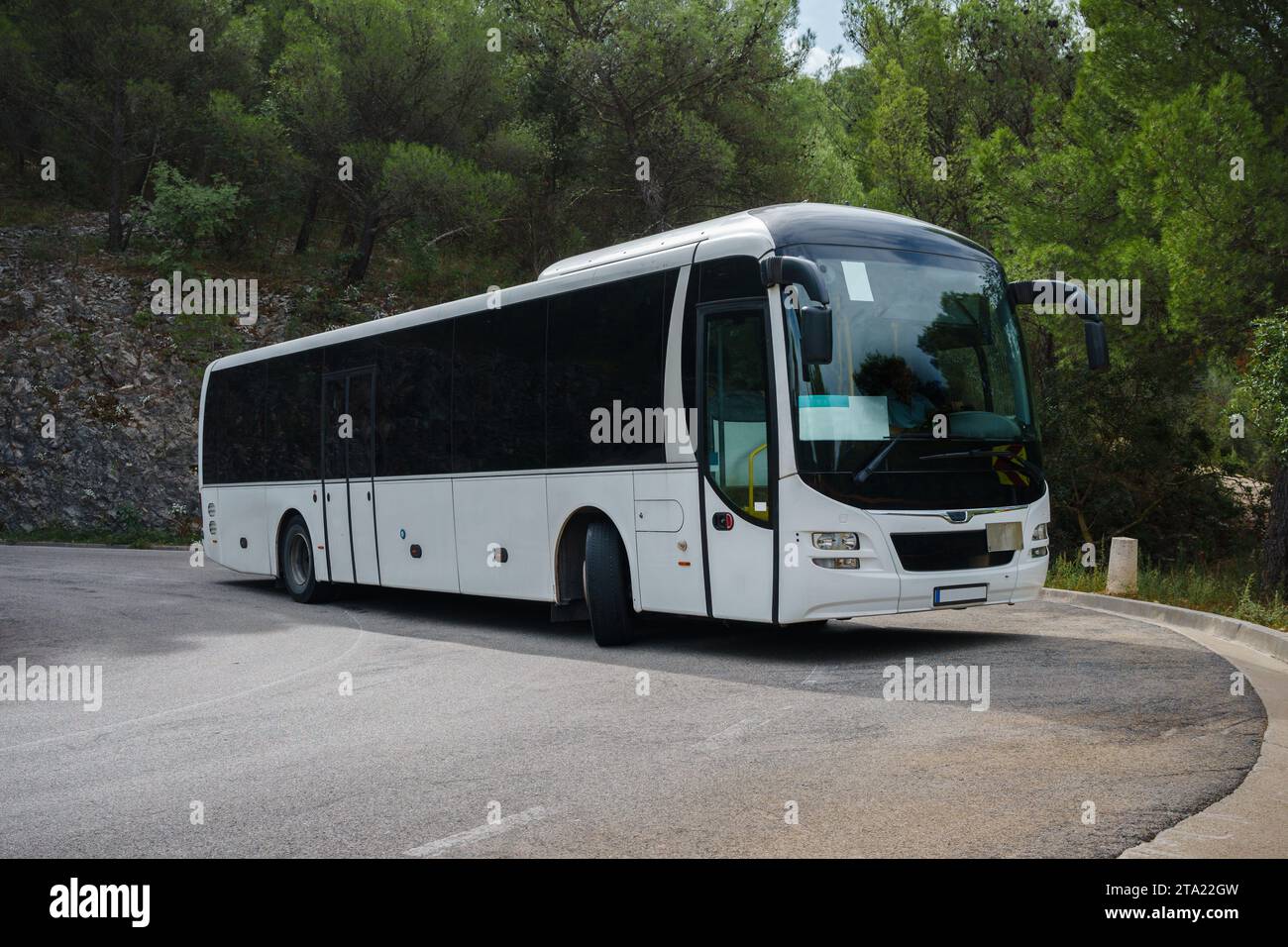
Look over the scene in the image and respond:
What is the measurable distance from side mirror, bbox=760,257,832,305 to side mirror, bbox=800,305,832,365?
0.32 ft

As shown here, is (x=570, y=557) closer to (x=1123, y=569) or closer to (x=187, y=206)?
(x=1123, y=569)

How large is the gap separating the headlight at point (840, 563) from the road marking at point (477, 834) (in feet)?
14.1

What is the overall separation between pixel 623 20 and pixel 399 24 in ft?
24.1

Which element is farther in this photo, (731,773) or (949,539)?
(949,539)

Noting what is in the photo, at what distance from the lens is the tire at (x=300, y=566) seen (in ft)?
55.6

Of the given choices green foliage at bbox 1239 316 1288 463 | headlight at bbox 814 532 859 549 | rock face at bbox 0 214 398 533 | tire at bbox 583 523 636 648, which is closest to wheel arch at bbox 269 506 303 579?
tire at bbox 583 523 636 648

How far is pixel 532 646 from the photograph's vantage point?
475 inches

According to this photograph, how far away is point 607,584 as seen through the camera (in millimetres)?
11477

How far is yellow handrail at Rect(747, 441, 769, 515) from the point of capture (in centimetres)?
1003

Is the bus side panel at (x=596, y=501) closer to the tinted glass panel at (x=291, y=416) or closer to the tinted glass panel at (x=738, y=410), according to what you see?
the tinted glass panel at (x=738, y=410)

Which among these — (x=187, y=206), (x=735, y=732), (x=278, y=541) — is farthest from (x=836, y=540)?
(x=187, y=206)
